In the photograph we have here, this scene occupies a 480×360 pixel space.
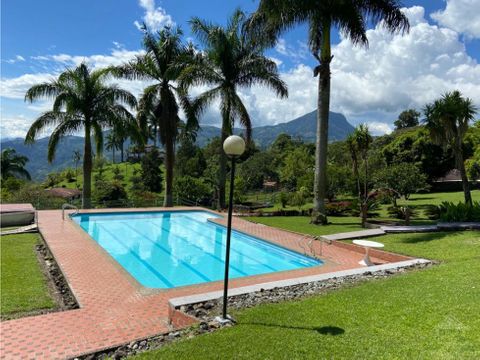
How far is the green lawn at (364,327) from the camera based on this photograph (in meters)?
4.68

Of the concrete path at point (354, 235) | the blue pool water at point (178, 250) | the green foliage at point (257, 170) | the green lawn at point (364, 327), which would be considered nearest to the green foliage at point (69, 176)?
the green foliage at point (257, 170)

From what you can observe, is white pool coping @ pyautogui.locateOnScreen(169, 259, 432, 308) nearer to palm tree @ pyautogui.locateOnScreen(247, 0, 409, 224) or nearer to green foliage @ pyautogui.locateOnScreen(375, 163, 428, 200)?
palm tree @ pyautogui.locateOnScreen(247, 0, 409, 224)

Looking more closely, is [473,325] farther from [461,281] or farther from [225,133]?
[225,133]

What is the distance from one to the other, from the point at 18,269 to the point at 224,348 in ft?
22.4

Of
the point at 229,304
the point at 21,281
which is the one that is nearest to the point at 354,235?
the point at 229,304

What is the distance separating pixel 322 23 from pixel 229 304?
521 inches

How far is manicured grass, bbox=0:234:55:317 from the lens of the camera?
6.85 meters

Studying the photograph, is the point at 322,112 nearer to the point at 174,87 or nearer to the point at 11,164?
the point at 174,87

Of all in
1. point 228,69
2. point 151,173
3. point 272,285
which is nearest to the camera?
point 272,285

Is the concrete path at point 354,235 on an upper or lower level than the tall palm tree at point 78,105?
lower

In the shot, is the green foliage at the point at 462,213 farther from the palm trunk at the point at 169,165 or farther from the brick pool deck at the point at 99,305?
the palm trunk at the point at 169,165

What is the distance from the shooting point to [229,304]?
678cm

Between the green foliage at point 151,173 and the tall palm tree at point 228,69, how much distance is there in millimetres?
34292

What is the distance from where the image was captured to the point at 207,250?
556 inches
